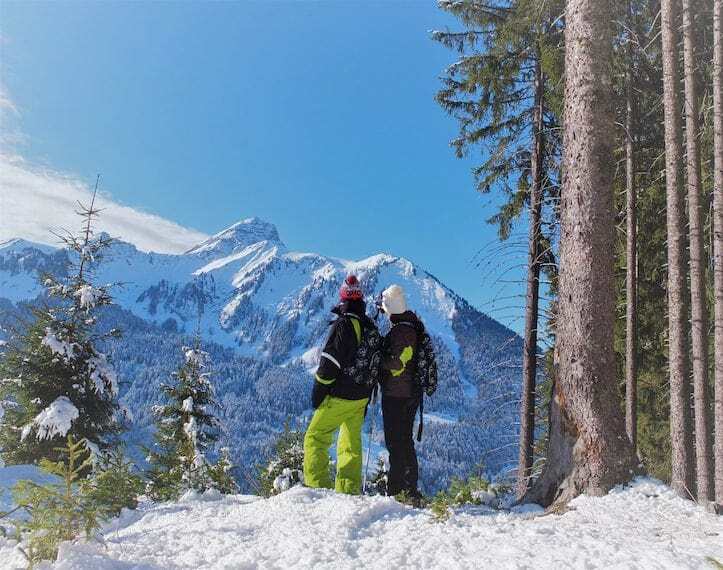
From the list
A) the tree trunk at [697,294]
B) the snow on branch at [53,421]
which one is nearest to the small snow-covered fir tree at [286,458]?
the snow on branch at [53,421]

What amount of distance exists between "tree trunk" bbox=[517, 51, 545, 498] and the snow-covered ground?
5.81 meters

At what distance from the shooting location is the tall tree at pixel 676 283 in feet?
25.8

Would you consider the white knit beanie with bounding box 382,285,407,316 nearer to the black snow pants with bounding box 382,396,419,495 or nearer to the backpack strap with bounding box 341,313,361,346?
the backpack strap with bounding box 341,313,361,346

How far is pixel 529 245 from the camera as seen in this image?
983 cm

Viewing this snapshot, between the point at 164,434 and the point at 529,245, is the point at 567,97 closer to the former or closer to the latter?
the point at 529,245

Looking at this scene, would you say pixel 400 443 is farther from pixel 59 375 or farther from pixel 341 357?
pixel 59 375

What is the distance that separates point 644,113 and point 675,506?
33.3 feet

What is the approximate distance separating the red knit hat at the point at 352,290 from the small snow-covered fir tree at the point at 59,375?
777cm

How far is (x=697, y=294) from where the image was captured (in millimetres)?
7988

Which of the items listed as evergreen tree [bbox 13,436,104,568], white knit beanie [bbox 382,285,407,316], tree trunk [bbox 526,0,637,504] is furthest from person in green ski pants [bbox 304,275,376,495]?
evergreen tree [bbox 13,436,104,568]

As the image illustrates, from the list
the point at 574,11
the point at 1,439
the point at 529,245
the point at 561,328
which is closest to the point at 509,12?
the point at 529,245

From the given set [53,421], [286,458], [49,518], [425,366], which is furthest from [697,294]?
[53,421]

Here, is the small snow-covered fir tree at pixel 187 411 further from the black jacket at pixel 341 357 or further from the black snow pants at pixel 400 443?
the black snow pants at pixel 400 443

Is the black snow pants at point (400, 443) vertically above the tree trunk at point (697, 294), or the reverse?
the tree trunk at point (697, 294)
